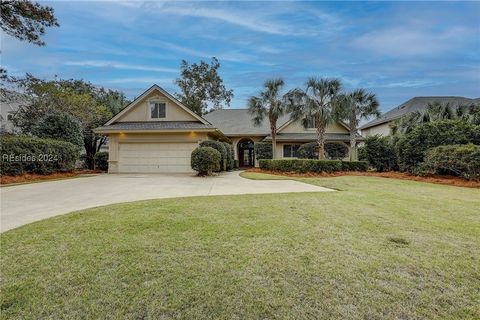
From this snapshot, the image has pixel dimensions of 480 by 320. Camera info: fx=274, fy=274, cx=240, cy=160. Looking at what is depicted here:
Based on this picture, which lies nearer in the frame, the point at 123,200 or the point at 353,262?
the point at 353,262

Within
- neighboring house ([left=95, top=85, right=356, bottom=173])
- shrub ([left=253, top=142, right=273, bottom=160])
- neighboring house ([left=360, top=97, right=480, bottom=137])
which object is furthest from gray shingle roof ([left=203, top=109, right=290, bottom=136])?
neighboring house ([left=360, top=97, right=480, bottom=137])

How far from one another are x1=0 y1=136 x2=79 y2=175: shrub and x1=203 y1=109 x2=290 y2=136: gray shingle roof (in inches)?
498

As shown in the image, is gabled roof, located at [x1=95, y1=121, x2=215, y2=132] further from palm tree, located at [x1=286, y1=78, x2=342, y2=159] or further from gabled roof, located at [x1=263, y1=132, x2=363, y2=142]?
gabled roof, located at [x1=263, y1=132, x2=363, y2=142]

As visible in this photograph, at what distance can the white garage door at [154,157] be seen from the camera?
61.1ft

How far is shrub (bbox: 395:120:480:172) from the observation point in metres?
15.1

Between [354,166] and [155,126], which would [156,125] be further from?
[354,166]

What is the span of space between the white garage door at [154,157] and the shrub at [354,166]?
403 inches

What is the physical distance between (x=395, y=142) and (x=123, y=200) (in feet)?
58.5

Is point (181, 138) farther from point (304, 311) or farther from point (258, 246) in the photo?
point (304, 311)

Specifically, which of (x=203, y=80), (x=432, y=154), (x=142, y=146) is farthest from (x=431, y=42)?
(x=203, y=80)

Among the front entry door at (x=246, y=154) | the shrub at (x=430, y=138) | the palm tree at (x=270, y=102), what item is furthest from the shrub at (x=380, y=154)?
the front entry door at (x=246, y=154)

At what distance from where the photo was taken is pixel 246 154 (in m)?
27.9

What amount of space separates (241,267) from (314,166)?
14641 mm

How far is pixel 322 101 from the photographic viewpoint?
62.6 feet
